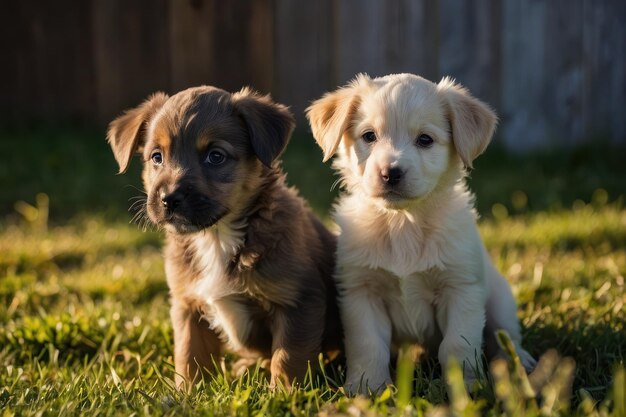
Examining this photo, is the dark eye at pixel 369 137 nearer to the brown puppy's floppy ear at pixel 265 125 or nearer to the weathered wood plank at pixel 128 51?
the brown puppy's floppy ear at pixel 265 125

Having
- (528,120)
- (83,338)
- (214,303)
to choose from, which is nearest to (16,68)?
(528,120)

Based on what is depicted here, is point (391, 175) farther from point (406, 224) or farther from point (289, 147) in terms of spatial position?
point (289, 147)

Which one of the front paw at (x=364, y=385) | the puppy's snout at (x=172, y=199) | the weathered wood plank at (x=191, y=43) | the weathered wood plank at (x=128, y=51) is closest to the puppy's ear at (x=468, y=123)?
the front paw at (x=364, y=385)

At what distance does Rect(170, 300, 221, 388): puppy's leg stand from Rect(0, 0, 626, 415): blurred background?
198 millimetres

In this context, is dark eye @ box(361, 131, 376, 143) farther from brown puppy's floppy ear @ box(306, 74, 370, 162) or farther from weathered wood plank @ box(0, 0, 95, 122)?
weathered wood plank @ box(0, 0, 95, 122)

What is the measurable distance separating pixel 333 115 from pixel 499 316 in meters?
1.34

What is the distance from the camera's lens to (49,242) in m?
6.72

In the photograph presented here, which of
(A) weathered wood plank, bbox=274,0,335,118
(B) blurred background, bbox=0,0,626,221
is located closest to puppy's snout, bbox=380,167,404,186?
(B) blurred background, bbox=0,0,626,221

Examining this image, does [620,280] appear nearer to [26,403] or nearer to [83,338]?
[83,338]

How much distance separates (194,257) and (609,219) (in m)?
3.84

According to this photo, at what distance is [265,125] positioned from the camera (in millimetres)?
3941

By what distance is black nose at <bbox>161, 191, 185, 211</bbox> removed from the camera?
3.68 meters

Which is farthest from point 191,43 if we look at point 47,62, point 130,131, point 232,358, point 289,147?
point 232,358

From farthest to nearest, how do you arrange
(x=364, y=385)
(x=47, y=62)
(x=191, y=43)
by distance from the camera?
(x=47, y=62)
(x=191, y=43)
(x=364, y=385)
